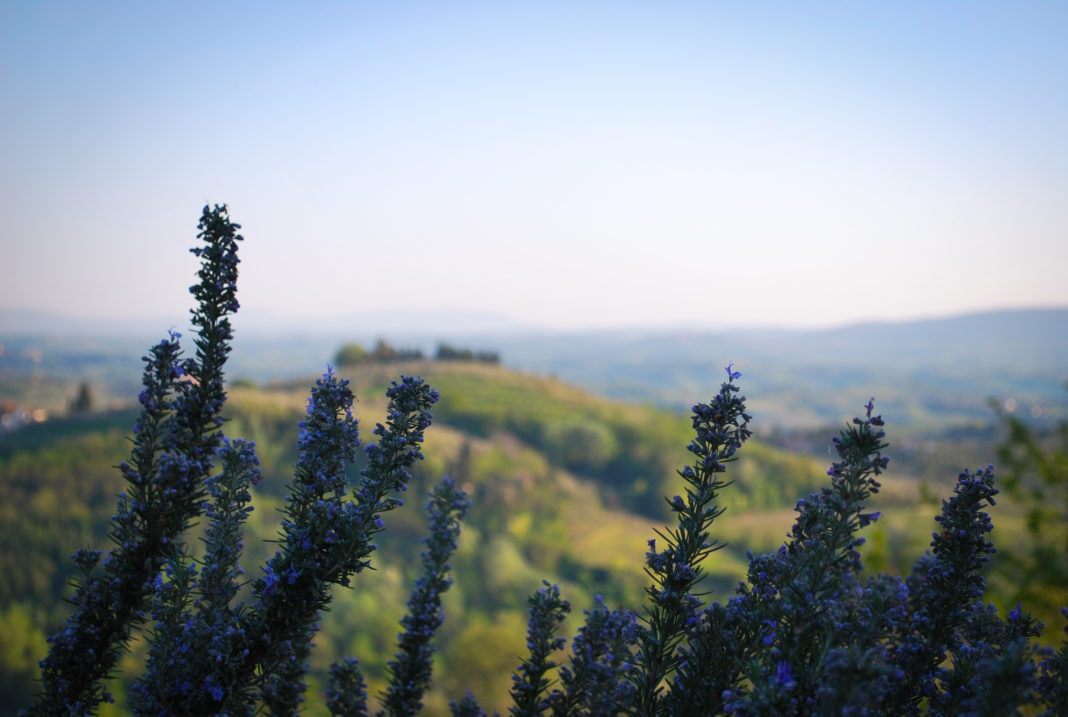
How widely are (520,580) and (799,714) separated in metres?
66.4

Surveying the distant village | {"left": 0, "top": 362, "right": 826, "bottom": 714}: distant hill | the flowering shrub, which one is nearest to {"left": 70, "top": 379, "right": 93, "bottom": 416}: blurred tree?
{"left": 0, "top": 362, "right": 826, "bottom": 714}: distant hill

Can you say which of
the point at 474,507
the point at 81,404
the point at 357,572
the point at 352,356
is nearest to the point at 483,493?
the point at 474,507

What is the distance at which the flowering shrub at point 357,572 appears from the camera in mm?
3043

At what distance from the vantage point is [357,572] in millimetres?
3219

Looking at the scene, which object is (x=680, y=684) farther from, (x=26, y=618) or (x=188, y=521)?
(x=26, y=618)

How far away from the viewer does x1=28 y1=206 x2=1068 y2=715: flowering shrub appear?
9.98 feet

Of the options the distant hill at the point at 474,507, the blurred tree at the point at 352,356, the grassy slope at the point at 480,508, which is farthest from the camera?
the blurred tree at the point at 352,356

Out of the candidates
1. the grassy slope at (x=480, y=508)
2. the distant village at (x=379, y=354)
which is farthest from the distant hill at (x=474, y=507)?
the distant village at (x=379, y=354)

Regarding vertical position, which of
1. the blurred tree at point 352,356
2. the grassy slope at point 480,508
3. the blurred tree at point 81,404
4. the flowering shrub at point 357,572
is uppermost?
the flowering shrub at point 357,572

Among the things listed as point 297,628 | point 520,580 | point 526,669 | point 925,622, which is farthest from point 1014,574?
point 520,580

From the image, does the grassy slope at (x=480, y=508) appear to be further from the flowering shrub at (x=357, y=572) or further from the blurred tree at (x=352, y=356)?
the flowering shrub at (x=357, y=572)

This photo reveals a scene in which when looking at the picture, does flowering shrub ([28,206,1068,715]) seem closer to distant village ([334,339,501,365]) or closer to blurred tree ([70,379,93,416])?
distant village ([334,339,501,365])

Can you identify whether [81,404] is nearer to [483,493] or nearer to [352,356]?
[352,356]

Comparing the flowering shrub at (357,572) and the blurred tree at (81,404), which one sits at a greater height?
the flowering shrub at (357,572)
